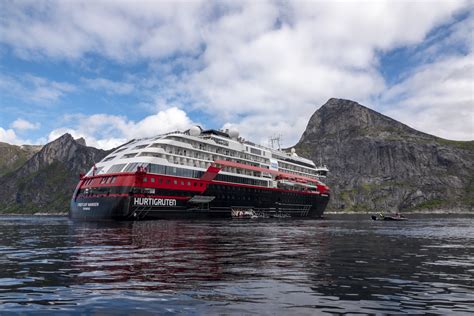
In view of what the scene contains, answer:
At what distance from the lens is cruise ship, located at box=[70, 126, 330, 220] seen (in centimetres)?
5309

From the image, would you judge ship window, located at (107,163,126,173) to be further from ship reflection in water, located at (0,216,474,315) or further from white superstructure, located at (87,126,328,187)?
ship reflection in water, located at (0,216,474,315)

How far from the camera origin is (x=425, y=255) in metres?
19.3

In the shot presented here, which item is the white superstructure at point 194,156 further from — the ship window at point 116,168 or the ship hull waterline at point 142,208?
the ship hull waterline at point 142,208

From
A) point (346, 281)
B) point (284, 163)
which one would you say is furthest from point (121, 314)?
point (284, 163)

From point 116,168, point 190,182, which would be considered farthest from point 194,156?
point 116,168

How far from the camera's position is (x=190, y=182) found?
60875 millimetres

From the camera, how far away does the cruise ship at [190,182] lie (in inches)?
2090

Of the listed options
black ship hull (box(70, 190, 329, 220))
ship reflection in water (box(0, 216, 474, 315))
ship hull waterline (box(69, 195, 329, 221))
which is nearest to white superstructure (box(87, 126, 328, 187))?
black ship hull (box(70, 190, 329, 220))

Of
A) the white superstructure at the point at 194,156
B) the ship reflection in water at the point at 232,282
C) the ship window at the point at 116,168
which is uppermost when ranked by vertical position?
the white superstructure at the point at 194,156

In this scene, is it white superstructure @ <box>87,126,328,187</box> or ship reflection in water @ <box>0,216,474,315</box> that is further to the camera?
white superstructure @ <box>87,126,328,187</box>

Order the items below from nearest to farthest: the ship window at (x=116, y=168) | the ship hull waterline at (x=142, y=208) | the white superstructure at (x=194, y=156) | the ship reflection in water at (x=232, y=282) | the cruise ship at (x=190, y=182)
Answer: the ship reflection in water at (x=232, y=282), the ship hull waterline at (x=142, y=208), the cruise ship at (x=190, y=182), the ship window at (x=116, y=168), the white superstructure at (x=194, y=156)

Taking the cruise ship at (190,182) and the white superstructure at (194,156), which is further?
the white superstructure at (194,156)

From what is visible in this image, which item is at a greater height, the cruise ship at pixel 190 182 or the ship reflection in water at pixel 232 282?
the cruise ship at pixel 190 182

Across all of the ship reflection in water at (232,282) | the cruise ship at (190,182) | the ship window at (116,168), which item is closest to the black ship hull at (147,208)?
the cruise ship at (190,182)
